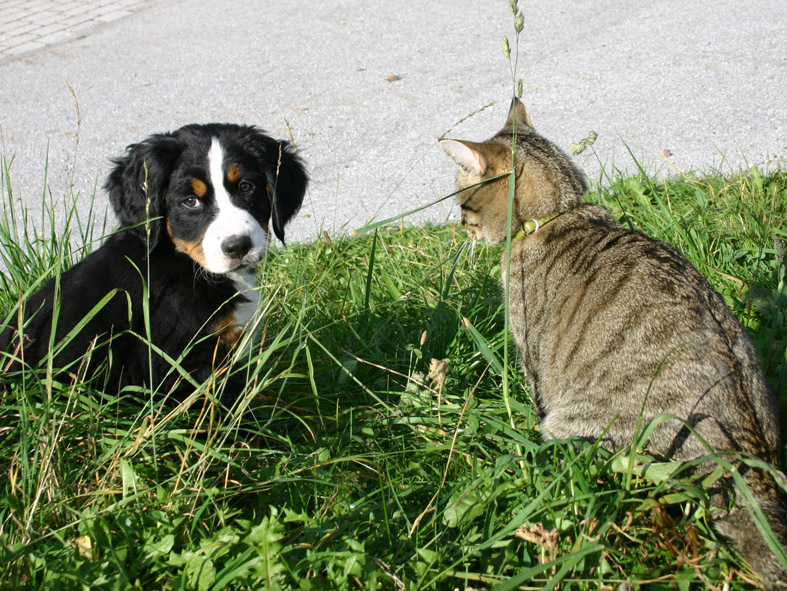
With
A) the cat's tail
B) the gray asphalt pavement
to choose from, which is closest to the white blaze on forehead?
the gray asphalt pavement

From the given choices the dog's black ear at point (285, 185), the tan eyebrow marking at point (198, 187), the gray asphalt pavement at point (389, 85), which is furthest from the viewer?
the gray asphalt pavement at point (389, 85)

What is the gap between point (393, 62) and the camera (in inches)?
290

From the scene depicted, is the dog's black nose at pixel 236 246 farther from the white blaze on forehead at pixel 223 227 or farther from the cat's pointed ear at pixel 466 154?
the cat's pointed ear at pixel 466 154

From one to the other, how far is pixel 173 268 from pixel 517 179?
4.96ft

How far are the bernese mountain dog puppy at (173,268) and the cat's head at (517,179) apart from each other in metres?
0.83

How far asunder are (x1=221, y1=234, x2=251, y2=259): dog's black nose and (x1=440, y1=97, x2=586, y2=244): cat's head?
910 mm

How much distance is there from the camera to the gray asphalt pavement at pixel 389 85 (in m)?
5.56

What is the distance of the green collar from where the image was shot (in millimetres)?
3105

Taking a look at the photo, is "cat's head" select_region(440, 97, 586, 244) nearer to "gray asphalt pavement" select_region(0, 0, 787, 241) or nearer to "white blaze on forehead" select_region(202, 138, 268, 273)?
"white blaze on forehead" select_region(202, 138, 268, 273)

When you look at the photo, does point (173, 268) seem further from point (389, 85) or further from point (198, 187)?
point (389, 85)

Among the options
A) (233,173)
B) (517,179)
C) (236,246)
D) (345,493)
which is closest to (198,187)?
(233,173)

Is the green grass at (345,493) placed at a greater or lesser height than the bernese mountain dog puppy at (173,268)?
lesser

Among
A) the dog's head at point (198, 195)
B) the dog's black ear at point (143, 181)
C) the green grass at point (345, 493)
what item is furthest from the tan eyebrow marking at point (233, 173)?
the green grass at point (345, 493)

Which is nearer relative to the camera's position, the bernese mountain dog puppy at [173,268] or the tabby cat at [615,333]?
the tabby cat at [615,333]
